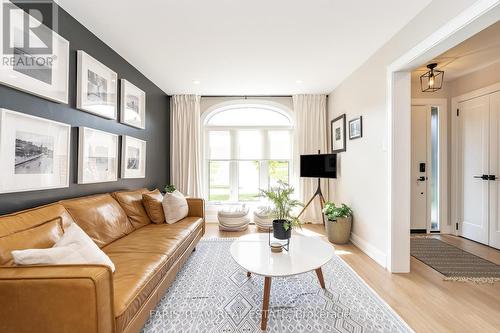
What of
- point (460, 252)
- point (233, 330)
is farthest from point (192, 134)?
point (460, 252)

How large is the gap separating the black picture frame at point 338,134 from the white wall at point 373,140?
150mm

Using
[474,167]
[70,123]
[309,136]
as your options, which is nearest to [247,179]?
[309,136]

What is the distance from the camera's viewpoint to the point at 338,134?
4109 millimetres

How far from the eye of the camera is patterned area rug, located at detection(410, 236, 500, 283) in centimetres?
240

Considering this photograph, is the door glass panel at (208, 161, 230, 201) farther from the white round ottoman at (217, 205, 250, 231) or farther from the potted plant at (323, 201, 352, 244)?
the potted plant at (323, 201, 352, 244)

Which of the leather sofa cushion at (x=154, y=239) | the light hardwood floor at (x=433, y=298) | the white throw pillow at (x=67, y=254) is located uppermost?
the white throw pillow at (x=67, y=254)

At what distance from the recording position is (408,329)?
5.34 feet

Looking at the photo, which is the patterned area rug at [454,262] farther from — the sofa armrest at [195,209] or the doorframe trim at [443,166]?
the sofa armrest at [195,209]

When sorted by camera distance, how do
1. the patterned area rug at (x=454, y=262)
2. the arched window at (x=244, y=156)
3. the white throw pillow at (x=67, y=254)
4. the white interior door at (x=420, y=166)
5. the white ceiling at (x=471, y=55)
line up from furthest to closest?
1. the arched window at (x=244, y=156)
2. the white interior door at (x=420, y=166)
3. the white ceiling at (x=471, y=55)
4. the patterned area rug at (x=454, y=262)
5. the white throw pillow at (x=67, y=254)

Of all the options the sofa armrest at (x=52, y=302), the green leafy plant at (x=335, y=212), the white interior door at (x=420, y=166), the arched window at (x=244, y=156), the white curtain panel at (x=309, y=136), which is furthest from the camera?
the arched window at (x=244, y=156)

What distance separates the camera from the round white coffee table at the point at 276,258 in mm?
1681

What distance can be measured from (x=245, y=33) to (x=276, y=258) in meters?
2.33

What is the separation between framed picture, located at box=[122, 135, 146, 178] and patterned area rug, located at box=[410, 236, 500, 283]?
4006 millimetres

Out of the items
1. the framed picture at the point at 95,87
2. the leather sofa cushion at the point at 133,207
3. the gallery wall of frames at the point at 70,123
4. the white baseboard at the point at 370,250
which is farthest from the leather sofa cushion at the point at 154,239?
the white baseboard at the point at 370,250
